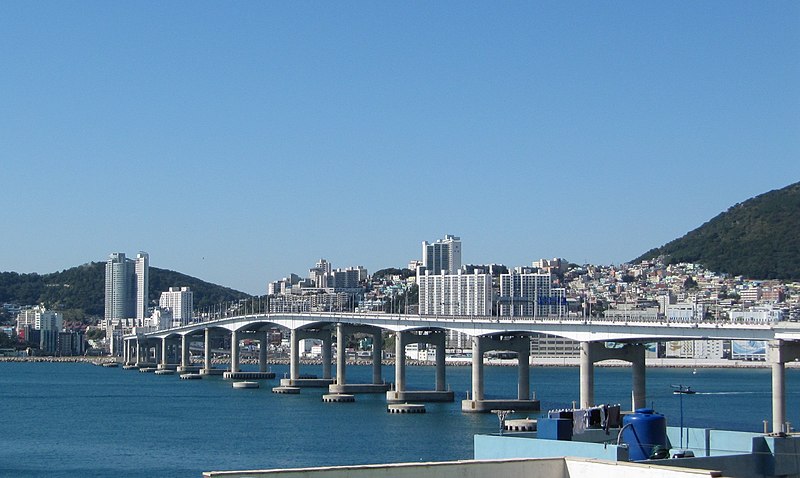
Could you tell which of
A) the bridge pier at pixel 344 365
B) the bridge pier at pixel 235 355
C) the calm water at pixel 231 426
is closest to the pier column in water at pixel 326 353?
the calm water at pixel 231 426

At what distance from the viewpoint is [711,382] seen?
5925 inches

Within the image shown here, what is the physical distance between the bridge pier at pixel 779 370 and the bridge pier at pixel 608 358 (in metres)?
11.6

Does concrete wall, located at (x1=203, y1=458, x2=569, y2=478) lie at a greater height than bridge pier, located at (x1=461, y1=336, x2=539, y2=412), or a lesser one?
greater

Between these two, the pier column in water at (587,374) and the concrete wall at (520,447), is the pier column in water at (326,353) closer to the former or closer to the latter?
the pier column in water at (587,374)

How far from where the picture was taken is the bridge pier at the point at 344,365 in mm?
104938

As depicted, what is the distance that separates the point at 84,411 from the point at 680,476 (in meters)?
79.9

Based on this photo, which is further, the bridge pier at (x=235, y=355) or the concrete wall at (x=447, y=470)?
the bridge pier at (x=235, y=355)

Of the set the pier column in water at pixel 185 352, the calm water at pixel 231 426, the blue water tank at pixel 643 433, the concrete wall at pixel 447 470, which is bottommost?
the calm water at pixel 231 426

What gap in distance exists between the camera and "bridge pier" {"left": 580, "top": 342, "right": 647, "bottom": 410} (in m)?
74.8

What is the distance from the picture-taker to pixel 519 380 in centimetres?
8581

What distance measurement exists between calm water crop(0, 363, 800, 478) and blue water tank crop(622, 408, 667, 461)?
13.5 m

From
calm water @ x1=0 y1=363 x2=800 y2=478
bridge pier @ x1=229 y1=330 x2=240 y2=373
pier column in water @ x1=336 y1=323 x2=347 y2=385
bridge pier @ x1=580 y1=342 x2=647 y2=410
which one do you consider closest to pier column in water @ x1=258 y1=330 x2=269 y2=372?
bridge pier @ x1=229 y1=330 x2=240 y2=373

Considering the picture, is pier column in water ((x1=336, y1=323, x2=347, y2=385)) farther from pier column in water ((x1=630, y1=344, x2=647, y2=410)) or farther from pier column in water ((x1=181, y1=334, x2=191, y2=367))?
pier column in water ((x1=181, y1=334, x2=191, y2=367))

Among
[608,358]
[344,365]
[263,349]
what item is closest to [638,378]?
[608,358]
